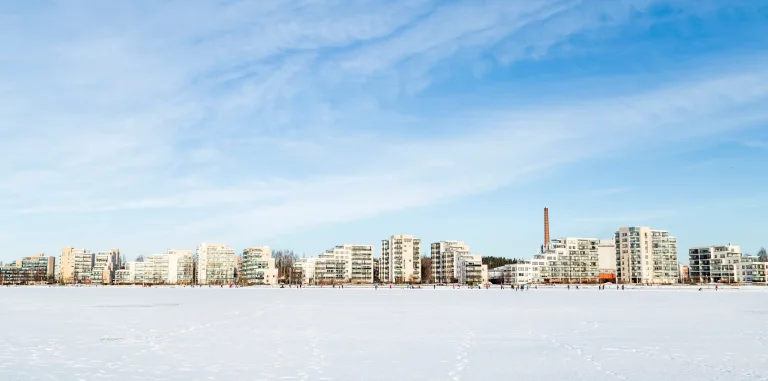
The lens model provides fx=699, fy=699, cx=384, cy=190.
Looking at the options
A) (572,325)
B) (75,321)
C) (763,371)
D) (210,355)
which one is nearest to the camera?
(763,371)

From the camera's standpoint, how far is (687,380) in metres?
21.5

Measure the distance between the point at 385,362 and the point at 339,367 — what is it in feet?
7.28

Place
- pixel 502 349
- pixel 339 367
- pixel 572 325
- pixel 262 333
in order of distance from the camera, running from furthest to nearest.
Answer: pixel 572 325
pixel 262 333
pixel 502 349
pixel 339 367

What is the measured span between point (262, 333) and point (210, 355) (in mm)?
9774

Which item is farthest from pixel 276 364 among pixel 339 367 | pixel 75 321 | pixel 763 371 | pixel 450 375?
pixel 75 321

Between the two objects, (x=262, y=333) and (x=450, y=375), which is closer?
(x=450, y=375)

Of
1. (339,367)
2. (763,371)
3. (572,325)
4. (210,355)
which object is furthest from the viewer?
(572,325)

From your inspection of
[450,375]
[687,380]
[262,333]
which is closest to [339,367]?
[450,375]

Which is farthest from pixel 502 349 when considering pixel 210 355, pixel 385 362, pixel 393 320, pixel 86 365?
pixel 393 320

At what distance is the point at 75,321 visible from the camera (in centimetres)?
4753

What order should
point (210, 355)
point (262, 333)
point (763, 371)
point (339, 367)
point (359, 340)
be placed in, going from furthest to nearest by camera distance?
point (262, 333) < point (359, 340) < point (210, 355) < point (339, 367) < point (763, 371)

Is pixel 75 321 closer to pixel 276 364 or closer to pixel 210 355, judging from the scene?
pixel 210 355

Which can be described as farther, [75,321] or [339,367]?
[75,321]

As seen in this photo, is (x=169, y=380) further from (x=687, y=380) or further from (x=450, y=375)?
(x=687, y=380)
